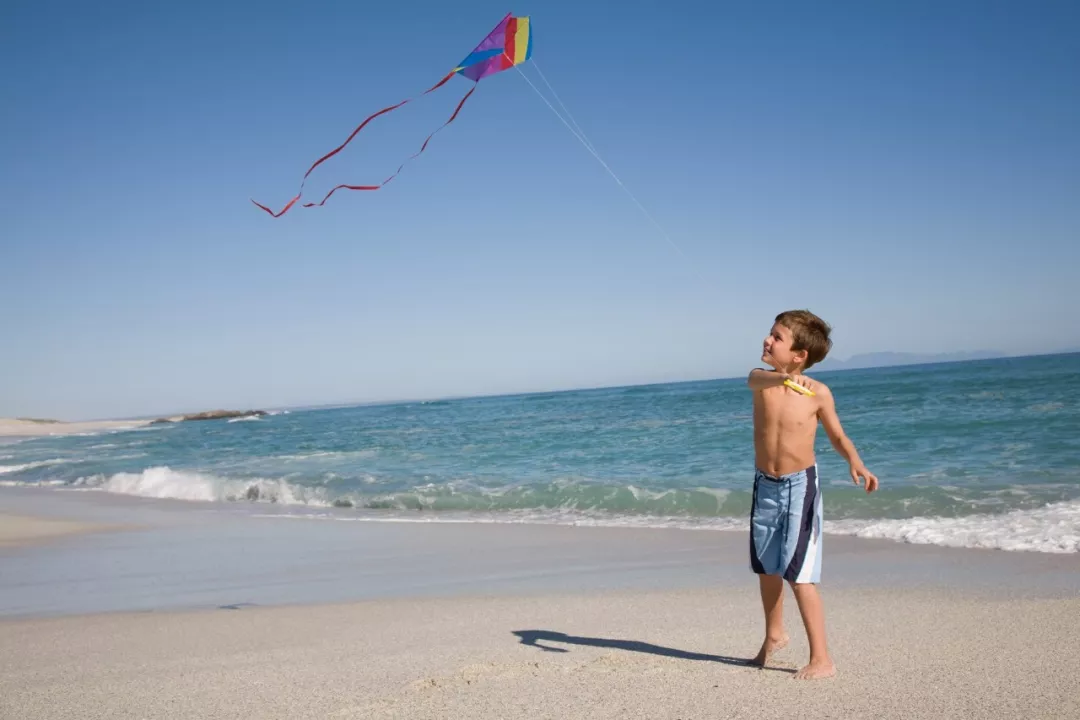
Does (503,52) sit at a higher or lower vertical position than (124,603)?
higher

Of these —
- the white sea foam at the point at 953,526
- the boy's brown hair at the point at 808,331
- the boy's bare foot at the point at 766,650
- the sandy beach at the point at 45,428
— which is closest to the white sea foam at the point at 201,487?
the white sea foam at the point at 953,526

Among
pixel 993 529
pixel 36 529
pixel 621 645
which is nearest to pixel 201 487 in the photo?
pixel 36 529

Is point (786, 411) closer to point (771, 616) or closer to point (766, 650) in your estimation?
point (771, 616)

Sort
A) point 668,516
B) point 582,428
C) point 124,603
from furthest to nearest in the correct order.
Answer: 1. point 582,428
2. point 668,516
3. point 124,603

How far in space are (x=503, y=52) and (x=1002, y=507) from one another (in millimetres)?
6091

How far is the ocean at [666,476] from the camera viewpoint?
739 cm

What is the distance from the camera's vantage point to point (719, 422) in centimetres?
2178

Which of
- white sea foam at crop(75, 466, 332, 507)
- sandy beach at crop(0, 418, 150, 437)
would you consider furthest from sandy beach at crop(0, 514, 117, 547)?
sandy beach at crop(0, 418, 150, 437)

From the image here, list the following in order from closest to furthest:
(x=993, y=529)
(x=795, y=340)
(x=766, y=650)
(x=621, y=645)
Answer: (x=795, y=340) → (x=766, y=650) → (x=621, y=645) → (x=993, y=529)

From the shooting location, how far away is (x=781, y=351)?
10.6 ft

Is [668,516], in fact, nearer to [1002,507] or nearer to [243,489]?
[1002,507]

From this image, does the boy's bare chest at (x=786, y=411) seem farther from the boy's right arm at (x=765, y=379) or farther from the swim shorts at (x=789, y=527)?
the swim shorts at (x=789, y=527)

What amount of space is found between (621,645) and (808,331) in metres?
1.75

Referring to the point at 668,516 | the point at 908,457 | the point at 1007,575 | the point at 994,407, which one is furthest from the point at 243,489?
the point at 994,407
